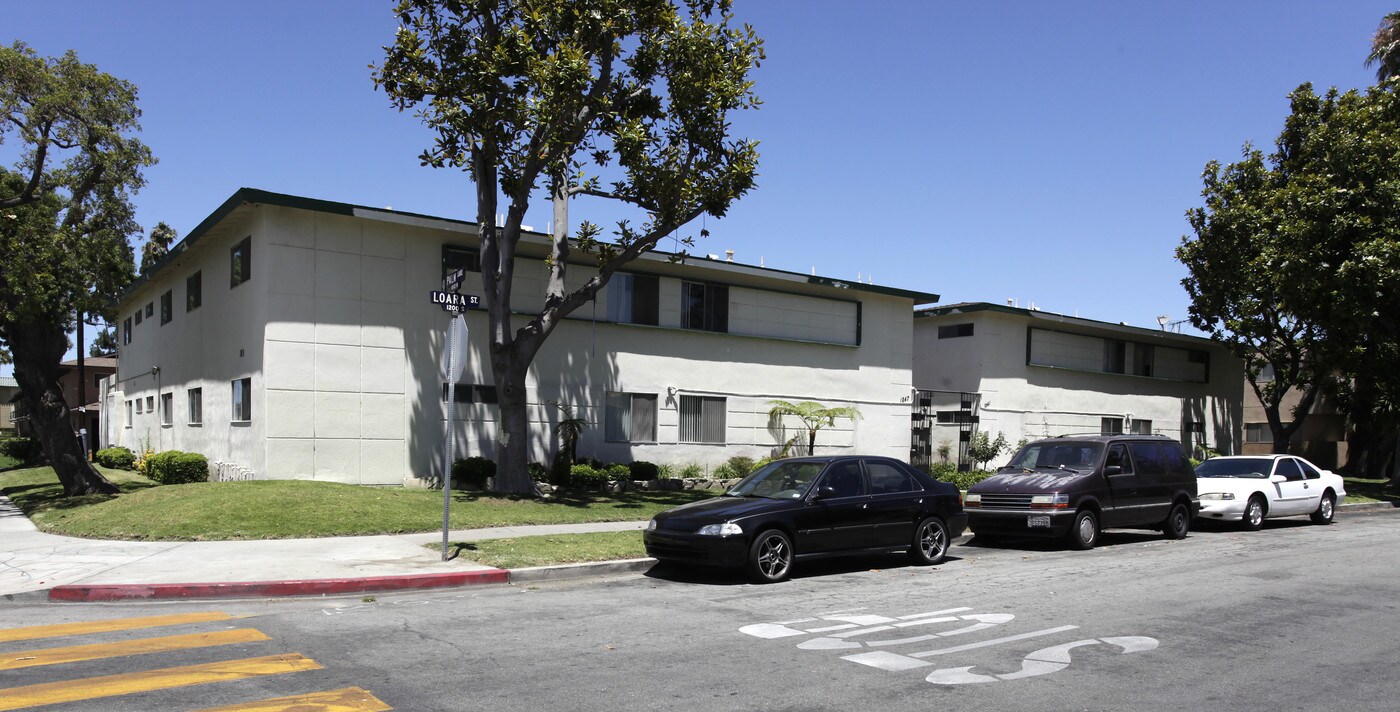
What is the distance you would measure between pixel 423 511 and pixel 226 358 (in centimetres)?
889

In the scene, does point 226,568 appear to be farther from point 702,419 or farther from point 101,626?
point 702,419

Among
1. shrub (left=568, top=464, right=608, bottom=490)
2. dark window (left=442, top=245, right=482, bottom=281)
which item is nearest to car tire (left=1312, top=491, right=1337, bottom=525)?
shrub (left=568, top=464, right=608, bottom=490)

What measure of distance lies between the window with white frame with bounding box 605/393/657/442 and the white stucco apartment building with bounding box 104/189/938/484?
0.12 ft

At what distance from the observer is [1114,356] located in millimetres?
35250

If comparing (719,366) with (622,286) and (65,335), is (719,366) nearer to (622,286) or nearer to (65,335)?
(622,286)

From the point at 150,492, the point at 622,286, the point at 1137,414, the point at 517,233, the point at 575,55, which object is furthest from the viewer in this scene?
the point at 1137,414

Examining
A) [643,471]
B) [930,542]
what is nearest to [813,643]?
[930,542]

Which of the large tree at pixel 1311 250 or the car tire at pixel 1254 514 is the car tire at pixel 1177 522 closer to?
the car tire at pixel 1254 514

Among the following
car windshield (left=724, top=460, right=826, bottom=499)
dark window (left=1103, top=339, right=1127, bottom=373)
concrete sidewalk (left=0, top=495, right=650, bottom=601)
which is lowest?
concrete sidewalk (left=0, top=495, right=650, bottom=601)

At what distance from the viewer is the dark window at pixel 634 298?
948 inches

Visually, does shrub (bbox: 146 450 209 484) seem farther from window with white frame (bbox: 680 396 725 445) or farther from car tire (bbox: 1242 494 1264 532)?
car tire (bbox: 1242 494 1264 532)

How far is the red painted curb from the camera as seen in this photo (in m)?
10.1

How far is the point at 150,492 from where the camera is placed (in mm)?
17797

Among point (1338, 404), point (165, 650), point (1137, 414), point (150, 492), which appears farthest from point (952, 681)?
point (1338, 404)
